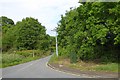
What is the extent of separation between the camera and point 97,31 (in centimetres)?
2847

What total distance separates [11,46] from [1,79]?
82692mm

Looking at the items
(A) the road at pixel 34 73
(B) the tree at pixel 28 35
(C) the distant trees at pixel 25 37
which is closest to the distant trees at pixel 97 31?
(A) the road at pixel 34 73

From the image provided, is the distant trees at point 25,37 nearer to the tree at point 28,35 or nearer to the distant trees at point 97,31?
the tree at point 28,35

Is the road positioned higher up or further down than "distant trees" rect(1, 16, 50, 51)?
further down

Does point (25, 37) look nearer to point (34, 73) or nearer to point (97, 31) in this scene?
point (97, 31)

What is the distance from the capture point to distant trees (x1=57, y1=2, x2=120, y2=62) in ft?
87.9

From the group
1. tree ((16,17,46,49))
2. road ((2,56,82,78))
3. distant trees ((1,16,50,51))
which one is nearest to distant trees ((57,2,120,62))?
road ((2,56,82,78))

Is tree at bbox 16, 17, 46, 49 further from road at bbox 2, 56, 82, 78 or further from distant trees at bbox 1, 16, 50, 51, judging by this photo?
road at bbox 2, 56, 82, 78

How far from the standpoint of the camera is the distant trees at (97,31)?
26.8 metres

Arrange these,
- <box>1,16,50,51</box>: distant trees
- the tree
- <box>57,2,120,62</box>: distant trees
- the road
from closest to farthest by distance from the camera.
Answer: the road → <box>57,2,120,62</box>: distant trees → <box>1,16,50,51</box>: distant trees → the tree

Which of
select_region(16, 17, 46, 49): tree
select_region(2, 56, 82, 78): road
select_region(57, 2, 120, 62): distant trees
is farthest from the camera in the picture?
select_region(16, 17, 46, 49): tree

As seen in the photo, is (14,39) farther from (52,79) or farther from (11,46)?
(52,79)

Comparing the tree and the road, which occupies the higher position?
the tree

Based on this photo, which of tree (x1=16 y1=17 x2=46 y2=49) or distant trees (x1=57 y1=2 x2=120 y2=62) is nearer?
distant trees (x1=57 y1=2 x2=120 y2=62)
